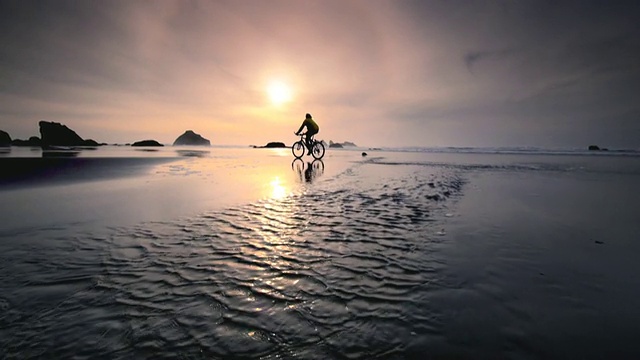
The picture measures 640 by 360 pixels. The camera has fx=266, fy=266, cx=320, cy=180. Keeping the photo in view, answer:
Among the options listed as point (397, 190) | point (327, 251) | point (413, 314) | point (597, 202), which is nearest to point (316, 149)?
point (397, 190)

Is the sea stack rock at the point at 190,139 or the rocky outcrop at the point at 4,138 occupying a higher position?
the sea stack rock at the point at 190,139

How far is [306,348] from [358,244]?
272 centimetres

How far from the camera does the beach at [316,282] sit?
2.29 meters

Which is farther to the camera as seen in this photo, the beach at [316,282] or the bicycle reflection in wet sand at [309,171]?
the bicycle reflection in wet sand at [309,171]

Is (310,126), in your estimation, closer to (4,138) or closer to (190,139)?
(4,138)

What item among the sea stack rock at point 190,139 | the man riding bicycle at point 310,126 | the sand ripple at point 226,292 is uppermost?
the sea stack rock at point 190,139

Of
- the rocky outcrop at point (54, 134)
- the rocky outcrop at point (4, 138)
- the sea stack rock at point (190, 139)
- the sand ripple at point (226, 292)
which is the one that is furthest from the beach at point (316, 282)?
the sea stack rock at point (190, 139)

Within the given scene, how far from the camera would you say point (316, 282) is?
3.40m

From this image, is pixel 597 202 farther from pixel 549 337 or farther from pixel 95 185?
pixel 95 185

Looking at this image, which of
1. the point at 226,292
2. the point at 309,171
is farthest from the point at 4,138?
the point at 226,292

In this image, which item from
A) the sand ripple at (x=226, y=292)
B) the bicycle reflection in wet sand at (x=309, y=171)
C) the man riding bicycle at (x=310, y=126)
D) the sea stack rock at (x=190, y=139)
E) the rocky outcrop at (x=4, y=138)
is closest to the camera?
the sand ripple at (x=226, y=292)

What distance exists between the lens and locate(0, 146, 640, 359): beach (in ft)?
7.53

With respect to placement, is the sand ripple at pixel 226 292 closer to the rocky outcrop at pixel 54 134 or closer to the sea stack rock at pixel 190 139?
the rocky outcrop at pixel 54 134

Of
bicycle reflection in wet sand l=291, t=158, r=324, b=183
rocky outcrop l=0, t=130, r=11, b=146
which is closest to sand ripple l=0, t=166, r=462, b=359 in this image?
bicycle reflection in wet sand l=291, t=158, r=324, b=183
